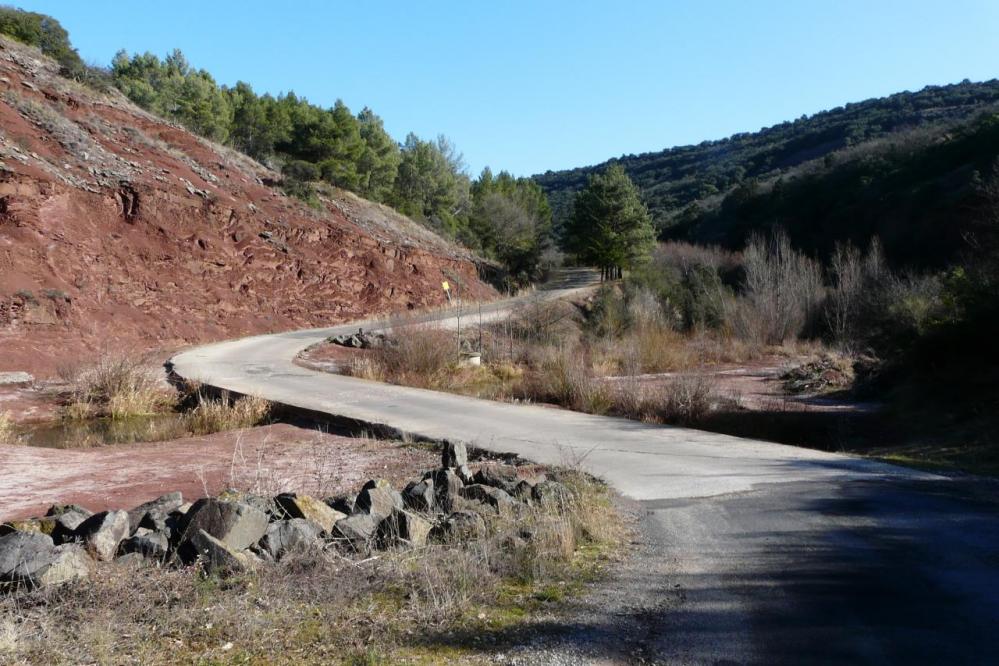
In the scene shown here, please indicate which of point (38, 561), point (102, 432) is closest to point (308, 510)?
point (38, 561)

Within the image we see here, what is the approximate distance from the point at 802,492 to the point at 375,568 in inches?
192

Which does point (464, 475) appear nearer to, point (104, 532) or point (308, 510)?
point (308, 510)

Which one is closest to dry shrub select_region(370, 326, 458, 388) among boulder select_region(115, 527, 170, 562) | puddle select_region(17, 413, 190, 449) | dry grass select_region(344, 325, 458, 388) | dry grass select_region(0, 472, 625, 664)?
dry grass select_region(344, 325, 458, 388)

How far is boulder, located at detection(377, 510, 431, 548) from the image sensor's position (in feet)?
21.4

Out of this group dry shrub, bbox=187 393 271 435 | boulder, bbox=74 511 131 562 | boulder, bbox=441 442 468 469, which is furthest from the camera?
dry shrub, bbox=187 393 271 435

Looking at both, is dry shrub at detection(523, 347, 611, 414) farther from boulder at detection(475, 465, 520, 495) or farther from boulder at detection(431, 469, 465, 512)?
boulder at detection(431, 469, 465, 512)

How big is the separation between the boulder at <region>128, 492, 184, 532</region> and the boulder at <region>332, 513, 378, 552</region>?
56.2 inches

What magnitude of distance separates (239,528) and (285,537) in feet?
1.15

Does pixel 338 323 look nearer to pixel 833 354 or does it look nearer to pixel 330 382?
pixel 330 382

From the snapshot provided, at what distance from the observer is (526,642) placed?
4.76 meters

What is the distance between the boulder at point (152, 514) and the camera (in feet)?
21.7

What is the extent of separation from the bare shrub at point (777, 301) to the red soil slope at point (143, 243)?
16.9 m

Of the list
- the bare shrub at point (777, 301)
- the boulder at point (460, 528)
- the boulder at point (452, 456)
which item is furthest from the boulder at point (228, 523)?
the bare shrub at point (777, 301)

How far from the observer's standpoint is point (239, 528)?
20.2 ft
